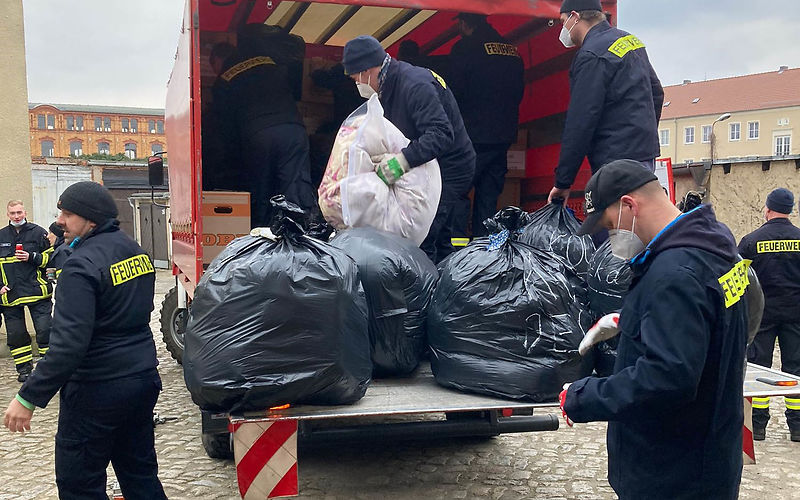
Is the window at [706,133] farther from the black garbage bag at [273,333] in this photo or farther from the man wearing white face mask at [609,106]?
the black garbage bag at [273,333]

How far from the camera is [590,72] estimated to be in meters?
3.85

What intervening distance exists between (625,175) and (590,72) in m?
2.04

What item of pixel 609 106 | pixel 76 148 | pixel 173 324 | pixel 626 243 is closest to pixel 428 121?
pixel 609 106

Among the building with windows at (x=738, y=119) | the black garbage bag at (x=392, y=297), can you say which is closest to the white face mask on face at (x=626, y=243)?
the black garbage bag at (x=392, y=297)

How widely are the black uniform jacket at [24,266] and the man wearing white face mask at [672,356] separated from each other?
634cm

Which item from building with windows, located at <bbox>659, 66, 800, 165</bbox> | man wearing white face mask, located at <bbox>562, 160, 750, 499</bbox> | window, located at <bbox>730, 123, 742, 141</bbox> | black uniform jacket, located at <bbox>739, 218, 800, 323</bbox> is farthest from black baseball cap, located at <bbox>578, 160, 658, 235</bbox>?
→ window, located at <bbox>730, 123, 742, 141</bbox>

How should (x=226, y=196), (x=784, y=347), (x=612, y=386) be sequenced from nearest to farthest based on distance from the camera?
(x=612, y=386) < (x=226, y=196) < (x=784, y=347)

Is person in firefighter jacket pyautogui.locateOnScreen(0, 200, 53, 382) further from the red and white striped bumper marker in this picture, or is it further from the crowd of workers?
the red and white striped bumper marker

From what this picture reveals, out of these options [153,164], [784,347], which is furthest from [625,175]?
[153,164]

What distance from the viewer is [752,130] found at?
54125mm

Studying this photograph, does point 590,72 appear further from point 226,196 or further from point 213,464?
point 213,464

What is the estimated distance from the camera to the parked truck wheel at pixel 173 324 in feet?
22.7

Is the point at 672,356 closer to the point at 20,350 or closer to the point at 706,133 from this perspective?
the point at 20,350

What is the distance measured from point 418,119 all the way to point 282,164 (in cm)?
152
